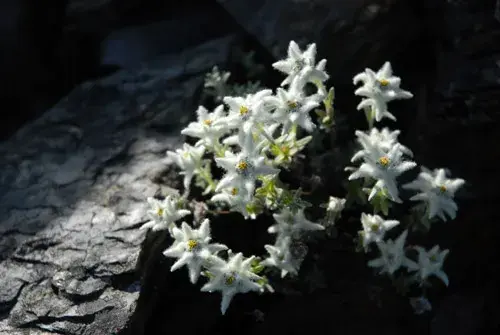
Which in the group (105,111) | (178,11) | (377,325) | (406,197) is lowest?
(377,325)

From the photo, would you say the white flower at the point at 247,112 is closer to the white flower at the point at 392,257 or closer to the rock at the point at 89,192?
the rock at the point at 89,192

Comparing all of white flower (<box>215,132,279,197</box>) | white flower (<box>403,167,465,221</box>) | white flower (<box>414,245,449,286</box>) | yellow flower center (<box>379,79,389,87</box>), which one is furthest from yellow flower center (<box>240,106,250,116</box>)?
white flower (<box>414,245,449,286</box>)

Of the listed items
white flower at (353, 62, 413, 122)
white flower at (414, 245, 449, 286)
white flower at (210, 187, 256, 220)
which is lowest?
white flower at (414, 245, 449, 286)

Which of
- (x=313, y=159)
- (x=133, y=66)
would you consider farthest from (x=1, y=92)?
(x=313, y=159)

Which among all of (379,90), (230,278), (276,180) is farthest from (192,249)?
(379,90)

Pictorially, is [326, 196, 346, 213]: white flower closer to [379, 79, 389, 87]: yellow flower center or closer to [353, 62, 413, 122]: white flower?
[353, 62, 413, 122]: white flower

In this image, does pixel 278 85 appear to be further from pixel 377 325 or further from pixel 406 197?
pixel 377 325
